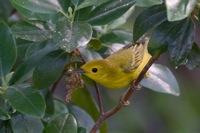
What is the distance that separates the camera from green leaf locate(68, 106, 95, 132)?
2.31 m

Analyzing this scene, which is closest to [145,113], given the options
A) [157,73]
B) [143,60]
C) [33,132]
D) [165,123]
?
[165,123]

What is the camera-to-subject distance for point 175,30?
184 centimetres

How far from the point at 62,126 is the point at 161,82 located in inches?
19.8

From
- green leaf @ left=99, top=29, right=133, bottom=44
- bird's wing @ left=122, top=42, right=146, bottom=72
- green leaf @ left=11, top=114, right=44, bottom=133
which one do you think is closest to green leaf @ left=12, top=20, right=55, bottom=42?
green leaf @ left=11, top=114, right=44, bottom=133

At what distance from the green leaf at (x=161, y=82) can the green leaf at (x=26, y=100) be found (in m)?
0.53

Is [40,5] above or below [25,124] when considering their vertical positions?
above

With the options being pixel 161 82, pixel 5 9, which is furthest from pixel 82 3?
pixel 5 9

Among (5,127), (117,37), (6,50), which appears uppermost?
(6,50)

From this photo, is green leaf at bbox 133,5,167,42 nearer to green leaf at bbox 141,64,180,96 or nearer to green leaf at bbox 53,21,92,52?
green leaf at bbox 53,21,92,52

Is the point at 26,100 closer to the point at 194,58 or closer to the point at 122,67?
the point at 194,58

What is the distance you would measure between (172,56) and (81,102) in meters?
0.78

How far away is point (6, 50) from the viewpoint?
192cm

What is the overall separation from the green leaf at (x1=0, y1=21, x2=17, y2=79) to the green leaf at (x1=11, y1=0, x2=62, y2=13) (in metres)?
0.10

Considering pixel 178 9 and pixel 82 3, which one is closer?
pixel 178 9
